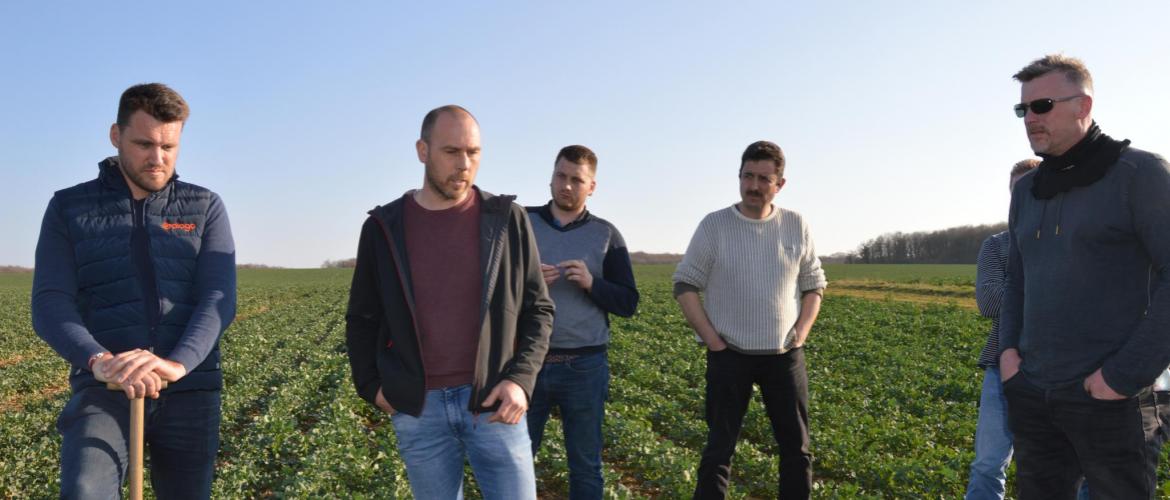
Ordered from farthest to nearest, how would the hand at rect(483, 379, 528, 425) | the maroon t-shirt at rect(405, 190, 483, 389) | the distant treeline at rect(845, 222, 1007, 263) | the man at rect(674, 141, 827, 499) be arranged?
the distant treeline at rect(845, 222, 1007, 263) < the man at rect(674, 141, 827, 499) < the maroon t-shirt at rect(405, 190, 483, 389) < the hand at rect(483, 379, 528, 425)

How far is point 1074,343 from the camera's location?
290 cm

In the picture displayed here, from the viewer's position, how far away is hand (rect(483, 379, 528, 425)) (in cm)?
255

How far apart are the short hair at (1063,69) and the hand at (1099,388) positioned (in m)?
1.21

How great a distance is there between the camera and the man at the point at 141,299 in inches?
106

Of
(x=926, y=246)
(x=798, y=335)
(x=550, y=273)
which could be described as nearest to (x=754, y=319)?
(x=798, y=335)

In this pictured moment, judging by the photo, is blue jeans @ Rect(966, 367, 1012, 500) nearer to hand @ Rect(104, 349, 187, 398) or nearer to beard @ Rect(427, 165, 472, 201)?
beard @ Rect(427, 165, 472, 201)

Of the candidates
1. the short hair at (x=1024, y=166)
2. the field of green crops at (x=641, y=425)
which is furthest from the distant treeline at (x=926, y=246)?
the short hair at (x=1024, y=166)

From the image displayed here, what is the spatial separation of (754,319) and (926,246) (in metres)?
123

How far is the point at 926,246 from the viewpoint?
11512 centimetres

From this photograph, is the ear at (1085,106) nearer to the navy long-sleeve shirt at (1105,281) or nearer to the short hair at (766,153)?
the navy long-sleeve shirt at (1105,281)

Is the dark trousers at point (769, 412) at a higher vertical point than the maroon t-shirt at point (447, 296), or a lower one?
lower

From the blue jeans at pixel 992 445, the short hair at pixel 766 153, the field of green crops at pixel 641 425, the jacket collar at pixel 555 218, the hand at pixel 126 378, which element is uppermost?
the short hair at pixel 766 153

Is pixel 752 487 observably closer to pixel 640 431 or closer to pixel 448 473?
pixel 640 431

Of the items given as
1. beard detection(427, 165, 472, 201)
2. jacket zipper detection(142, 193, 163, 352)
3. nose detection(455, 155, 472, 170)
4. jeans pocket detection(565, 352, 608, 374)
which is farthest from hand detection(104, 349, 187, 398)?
jeans pocket detection(565, 352, 608, 374)
